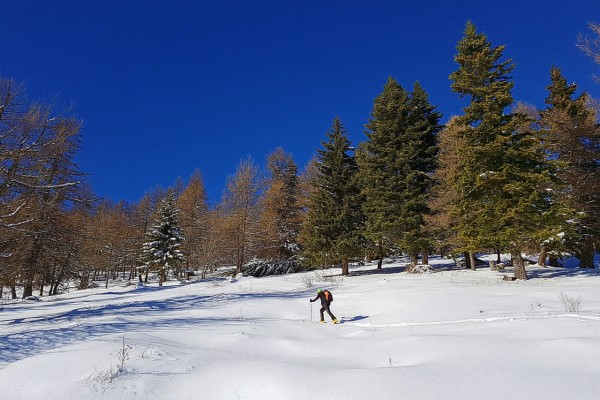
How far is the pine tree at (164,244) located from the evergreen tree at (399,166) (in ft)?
60.1

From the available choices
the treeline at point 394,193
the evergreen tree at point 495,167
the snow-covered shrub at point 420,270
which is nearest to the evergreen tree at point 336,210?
the treeline at point 394,193

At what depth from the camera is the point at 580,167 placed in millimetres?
20094

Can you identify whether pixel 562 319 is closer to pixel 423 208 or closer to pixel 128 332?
pixel 128 332

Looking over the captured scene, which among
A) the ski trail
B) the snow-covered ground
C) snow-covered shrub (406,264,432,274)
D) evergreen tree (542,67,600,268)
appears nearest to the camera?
the snow-covered ground

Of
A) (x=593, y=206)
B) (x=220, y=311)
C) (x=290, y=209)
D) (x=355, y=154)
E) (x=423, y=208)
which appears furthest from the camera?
(x=290, y=209)

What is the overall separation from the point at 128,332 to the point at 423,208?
62.5ft

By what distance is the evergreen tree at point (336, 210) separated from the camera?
78.7 ft

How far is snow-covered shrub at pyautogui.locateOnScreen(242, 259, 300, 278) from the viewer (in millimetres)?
30438

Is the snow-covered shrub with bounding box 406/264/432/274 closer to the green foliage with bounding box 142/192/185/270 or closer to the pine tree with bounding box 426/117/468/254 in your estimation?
the pine tree with bounding box 426/117/468/254

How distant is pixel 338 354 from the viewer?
6.72 metres

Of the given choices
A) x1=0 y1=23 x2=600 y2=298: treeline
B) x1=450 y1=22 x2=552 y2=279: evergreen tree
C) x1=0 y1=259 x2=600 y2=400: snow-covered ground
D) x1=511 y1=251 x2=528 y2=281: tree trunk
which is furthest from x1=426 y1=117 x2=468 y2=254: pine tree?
x1=0 y1=259 x2=600 y2=400: snow-covered ground

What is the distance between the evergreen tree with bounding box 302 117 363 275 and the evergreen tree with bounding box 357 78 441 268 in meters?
1.15

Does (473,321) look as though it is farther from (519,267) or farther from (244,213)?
(244,213)

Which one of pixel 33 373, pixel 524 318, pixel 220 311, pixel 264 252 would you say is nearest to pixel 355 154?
pixel 264 252
